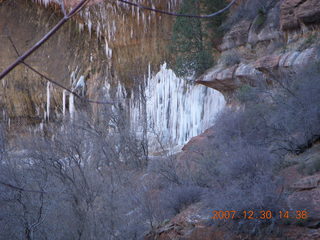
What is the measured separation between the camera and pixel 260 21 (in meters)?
20.1

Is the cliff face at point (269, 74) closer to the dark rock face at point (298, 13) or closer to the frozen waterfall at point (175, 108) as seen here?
the dark rock face at point (298, 13)

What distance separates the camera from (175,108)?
79.5 feet

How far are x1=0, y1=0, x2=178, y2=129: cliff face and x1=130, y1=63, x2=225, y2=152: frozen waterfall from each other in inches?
76.2

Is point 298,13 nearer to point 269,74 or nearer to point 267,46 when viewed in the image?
point 269,74

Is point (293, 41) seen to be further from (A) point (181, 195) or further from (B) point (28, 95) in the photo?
(B) point (28, 95)

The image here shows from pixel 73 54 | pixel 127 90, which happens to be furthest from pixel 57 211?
→ pixel 73 54

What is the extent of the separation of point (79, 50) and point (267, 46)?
16.8 m

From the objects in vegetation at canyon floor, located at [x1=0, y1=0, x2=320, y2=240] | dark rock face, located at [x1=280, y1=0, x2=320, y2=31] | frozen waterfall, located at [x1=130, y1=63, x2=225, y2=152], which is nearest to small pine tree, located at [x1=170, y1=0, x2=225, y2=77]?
frozen waterfall, located at [x1=130, y1=63, x2=225, y2=152]

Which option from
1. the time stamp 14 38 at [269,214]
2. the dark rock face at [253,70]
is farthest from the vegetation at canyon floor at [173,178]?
the dark rock face at [253,70]

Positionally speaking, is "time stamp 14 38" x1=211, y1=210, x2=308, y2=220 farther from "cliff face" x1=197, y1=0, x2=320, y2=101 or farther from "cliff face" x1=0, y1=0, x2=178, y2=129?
"cliff face" x1=0, y1=0, x2=178, y2=129

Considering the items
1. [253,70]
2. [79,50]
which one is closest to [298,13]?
[253,70]

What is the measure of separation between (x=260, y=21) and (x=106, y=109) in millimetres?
8506

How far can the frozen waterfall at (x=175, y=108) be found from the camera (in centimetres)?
2181

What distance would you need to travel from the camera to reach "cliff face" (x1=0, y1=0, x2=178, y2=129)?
91.6 ft
